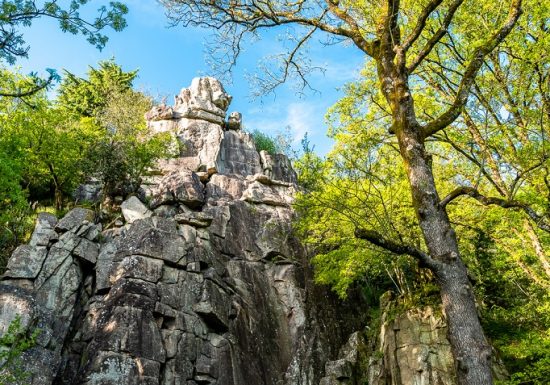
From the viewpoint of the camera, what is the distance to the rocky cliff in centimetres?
1401

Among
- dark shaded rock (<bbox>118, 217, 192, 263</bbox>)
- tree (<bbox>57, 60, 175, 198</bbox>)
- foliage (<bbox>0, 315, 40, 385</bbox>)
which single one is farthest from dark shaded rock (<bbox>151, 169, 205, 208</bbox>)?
foliage (<bbox>0, 315, 40, 385</bbox>)

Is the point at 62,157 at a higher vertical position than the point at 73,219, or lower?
higher

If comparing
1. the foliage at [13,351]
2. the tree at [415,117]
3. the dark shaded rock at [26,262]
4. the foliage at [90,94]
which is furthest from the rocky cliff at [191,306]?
the foliage at [90,94]

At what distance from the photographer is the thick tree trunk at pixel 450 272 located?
560 centimetres

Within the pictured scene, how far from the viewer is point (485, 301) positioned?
20562mm

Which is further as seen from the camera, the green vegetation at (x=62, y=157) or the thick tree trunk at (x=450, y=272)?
the green vegetation at (x=62, y=157)

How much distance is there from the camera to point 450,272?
20.0 feet

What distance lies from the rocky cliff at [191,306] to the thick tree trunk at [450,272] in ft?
20.8

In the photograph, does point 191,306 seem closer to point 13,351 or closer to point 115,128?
point 13,351


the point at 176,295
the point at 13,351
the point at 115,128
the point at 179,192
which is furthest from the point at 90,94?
the point at 13,351

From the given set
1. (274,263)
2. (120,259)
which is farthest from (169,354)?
(274,263)

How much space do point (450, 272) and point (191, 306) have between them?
11.7m

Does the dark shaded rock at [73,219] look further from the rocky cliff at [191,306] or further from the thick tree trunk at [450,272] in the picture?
the thick tree trunk at [450,272]

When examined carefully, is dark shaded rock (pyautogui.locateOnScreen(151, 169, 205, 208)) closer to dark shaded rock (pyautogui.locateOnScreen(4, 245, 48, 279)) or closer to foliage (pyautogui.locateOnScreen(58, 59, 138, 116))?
dark shaded rock (pyautogui.locateOnScreen(4, 245, 48, 279))
